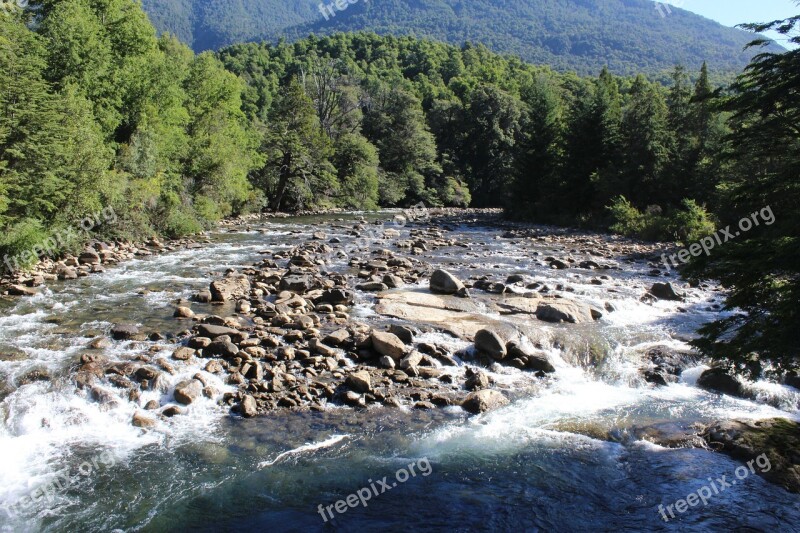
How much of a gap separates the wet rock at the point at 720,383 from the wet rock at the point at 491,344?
14.1ft

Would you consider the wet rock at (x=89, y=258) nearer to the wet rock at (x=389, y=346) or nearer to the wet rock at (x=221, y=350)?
the wet rock at (x=221, y=350)

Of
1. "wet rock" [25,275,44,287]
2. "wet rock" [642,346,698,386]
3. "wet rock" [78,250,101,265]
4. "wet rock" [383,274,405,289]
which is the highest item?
A: "wet rock" [642,346,698,386]

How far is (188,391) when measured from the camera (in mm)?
10141

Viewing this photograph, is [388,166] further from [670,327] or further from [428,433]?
[428,433]

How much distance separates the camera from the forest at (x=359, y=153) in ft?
27.6

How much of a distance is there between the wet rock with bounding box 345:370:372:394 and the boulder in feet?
23.3

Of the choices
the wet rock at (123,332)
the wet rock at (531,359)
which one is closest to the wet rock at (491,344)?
the wet rock at (531,359)

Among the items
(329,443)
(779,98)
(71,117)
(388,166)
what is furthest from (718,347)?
(388,166)

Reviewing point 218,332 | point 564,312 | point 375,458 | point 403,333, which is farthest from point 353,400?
point 564,312

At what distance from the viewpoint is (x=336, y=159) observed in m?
57.8

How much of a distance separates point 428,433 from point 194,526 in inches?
159

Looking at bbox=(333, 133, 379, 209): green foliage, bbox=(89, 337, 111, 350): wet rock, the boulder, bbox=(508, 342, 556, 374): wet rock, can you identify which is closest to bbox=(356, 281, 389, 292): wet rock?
the boulder

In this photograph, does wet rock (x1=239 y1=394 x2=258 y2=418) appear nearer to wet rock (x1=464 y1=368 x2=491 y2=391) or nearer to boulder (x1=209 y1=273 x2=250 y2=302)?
wet rock (x1=464 y1=368 x2=491 y2=391)

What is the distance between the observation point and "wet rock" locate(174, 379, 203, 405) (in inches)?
396
